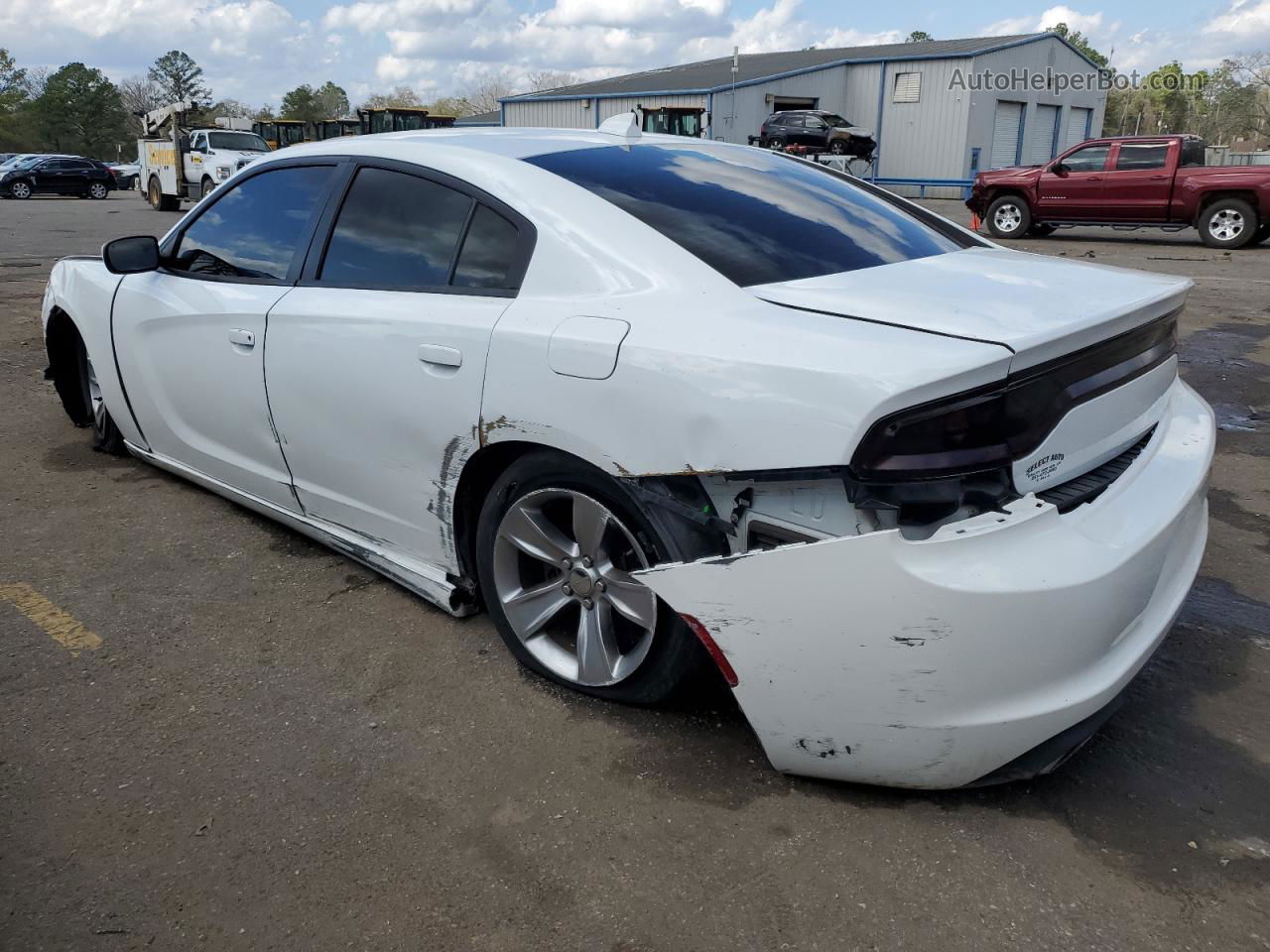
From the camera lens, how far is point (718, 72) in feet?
133

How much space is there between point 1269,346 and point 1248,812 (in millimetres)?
6699

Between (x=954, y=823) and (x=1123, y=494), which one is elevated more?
(x=1123, y=494)

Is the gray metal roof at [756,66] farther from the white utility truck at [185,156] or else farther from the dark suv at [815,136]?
the white utility truck at [185,156]

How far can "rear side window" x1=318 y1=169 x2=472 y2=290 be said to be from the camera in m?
2.84

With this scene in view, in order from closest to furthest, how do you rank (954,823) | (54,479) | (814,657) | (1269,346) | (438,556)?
(814,657) → (954,823) → (438,556) → (54,479) → (1269,346)

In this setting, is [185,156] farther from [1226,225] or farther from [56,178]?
[1226,225]

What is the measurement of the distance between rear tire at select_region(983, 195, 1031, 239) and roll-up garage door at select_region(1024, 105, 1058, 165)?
24586 mm

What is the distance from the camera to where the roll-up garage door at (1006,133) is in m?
36.7

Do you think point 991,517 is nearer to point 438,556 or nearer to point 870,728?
point 870,728

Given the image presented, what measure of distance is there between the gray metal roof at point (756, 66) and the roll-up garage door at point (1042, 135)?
296 cm

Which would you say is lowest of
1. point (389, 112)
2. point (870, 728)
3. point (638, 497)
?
point (870, 728)

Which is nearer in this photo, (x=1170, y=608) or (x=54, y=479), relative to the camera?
(x=1170, y=608)

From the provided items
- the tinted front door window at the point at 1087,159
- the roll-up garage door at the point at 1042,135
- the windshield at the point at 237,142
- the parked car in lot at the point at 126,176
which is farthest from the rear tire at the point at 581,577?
the parked car in lot at the point at 126,176

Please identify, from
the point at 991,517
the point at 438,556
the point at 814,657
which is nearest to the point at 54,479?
the point at 438,556
